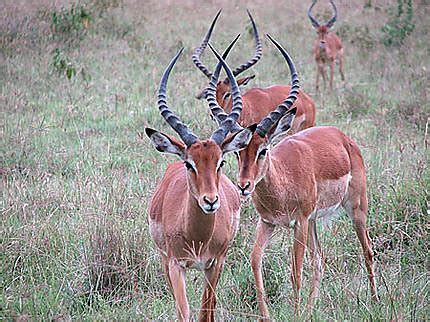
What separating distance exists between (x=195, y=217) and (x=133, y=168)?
3.00 m

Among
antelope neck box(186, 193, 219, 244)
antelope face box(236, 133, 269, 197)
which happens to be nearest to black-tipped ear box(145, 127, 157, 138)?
antelope neck box(186, 193, 219, 244)

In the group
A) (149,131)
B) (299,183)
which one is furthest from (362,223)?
(149,131)

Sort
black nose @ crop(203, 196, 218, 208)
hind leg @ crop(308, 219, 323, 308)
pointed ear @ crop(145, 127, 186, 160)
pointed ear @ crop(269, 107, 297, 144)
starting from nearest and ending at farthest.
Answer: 1. black nose @ crop(203, 196, 218, 208)
2. pointed ear @ crop(145, 127, 186, 160)
3. hind leg @ crop(308, 219, 323, 308)
4. pointed ear @ crop(269, 107, 297, 144)

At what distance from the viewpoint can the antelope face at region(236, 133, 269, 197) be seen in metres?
4.60

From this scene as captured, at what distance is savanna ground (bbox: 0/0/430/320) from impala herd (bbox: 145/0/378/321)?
0.23 m

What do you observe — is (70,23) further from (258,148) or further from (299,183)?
(258,148)

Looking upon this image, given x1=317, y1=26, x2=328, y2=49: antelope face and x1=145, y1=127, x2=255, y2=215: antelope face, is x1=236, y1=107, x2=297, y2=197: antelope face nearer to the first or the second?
x1=145, y1=127, x2=255, y2=215: antelope face

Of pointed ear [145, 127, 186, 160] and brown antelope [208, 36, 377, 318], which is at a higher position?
pointed ear [145, 127, 186, 160]

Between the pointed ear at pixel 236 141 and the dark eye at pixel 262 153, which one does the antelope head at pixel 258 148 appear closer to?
the dark eye at pixel 262 153

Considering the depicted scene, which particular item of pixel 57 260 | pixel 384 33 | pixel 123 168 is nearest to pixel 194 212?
pixel 57 260

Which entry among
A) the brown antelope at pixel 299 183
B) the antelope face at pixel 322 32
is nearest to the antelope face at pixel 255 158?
the brown antelope at pixel 299 183

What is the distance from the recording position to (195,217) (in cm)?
416

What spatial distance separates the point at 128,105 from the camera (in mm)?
9664

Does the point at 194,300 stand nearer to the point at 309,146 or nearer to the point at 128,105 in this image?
the point at 309,146
